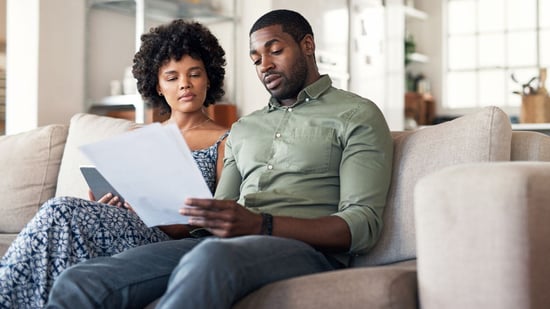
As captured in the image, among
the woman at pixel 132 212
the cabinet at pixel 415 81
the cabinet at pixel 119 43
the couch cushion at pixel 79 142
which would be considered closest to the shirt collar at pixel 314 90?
the woman at pixel 132 212

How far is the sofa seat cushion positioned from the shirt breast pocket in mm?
471

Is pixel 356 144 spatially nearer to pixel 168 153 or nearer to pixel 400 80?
pixel 168 153

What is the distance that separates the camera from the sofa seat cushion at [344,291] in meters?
1.33

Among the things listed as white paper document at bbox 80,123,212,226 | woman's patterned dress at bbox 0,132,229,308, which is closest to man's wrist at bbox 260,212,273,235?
white paper document at bbox 80,123,212,226

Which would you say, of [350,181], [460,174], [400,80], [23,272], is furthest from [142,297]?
[400,80]

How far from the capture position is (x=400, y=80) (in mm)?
6086

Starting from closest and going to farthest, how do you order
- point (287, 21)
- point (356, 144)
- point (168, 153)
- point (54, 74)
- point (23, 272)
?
1. point (168, 153)
2. point (23, 272)
3. point (356, 144)
4. point (287, 21)
5. point (54, 74)

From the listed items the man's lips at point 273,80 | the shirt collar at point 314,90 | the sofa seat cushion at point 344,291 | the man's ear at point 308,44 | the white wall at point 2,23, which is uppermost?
the white wall at point 2,23

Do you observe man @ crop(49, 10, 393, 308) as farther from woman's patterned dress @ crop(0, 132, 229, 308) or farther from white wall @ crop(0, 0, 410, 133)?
white wall @ crop(0, 0, 410, 133)

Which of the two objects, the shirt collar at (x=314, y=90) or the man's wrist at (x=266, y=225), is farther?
the shirt collar at (x=314, y=90)

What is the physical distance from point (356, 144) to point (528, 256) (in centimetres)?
62

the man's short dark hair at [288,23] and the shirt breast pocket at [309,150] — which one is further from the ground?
the man's short dark hair at [288,23]

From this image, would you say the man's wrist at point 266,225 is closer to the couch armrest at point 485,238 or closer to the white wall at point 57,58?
the couch armrest at point 485,238

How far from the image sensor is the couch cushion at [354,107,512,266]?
173 cm
